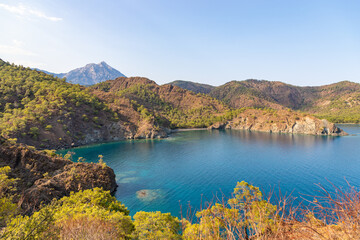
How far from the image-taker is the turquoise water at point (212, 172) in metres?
38.6

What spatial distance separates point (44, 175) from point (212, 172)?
3963cm

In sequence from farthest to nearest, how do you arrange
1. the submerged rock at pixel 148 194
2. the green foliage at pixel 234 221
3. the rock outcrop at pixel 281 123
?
1. the rock outcrop at pixel 281 123
2. the submerged rock at pixel 148 194
3. the green foliage at pixel 234 221

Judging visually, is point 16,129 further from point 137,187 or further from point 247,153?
point 247,153

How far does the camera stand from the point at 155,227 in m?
18.6

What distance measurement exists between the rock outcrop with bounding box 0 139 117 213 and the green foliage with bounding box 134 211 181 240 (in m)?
19.1

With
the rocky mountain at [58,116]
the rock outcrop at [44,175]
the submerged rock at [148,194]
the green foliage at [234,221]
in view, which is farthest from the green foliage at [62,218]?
the rocky mountain at [58,116]

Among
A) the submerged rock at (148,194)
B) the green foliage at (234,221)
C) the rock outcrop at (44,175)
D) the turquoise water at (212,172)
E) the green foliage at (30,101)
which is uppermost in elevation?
the green foliage at (30,101)

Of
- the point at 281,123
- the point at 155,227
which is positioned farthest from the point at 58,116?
the point at 281,123

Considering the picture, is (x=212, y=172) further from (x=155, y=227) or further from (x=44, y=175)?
(x=44, y=175)

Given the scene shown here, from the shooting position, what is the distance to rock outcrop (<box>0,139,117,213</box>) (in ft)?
97.5

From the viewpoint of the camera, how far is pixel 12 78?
332 feet

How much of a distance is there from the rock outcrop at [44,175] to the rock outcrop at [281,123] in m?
137

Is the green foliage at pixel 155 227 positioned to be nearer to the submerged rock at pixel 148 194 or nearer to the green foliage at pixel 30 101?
the submerged rock at pixel 148 194

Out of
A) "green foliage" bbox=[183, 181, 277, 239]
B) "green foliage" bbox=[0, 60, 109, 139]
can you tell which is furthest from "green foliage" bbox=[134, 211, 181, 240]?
"green foliage" bbox=[0, 60, 109, 139]
